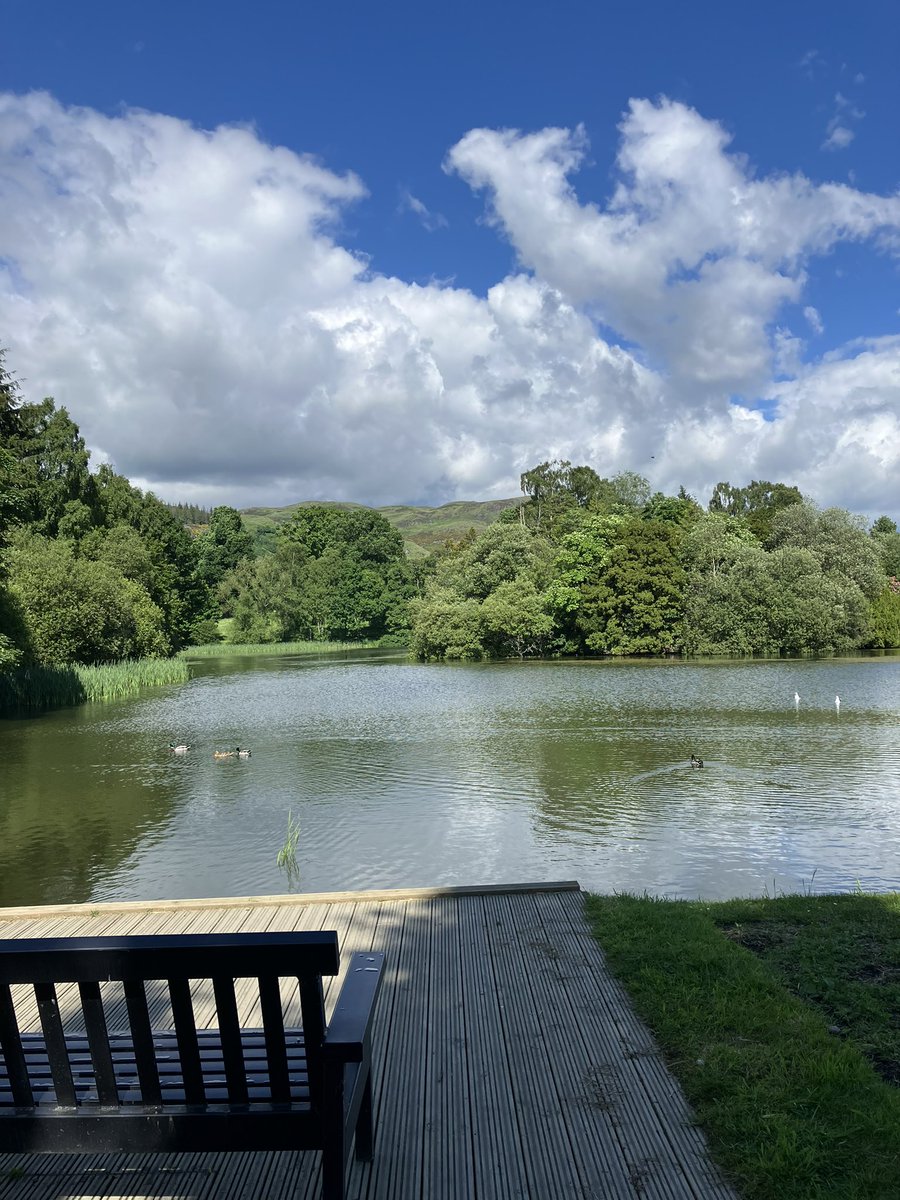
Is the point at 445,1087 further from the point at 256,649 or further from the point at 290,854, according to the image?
the point at 256,649

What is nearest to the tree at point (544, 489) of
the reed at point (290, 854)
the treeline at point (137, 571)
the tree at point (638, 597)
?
the treeline at point (137, 571)

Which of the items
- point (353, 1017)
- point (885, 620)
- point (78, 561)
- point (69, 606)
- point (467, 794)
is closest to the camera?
point (353, 1017)

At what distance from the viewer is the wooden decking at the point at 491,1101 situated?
2.69 metres

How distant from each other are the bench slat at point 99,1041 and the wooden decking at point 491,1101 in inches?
23.7

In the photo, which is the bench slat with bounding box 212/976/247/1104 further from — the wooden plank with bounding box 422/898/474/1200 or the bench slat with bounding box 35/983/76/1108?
the wooden plank with bounding box 422/898/474/1200

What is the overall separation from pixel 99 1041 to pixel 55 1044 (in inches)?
5.0

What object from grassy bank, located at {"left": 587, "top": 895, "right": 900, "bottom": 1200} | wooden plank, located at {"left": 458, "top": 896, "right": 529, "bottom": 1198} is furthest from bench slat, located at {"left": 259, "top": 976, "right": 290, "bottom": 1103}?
grassy bank, located at {"left": 587, "top": 895, "right": 900, "bottom": 1200}

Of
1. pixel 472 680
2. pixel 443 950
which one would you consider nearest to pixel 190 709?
pixel 472 680

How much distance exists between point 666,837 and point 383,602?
58.5 metres

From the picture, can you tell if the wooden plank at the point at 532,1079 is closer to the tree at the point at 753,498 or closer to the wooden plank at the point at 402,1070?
the wooden plank at the point at 402,1070

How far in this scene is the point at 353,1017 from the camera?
238 cm

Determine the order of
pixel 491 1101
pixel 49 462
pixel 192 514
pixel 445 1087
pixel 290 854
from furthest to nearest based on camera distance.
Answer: pixel 192 514 < pixel 49 462 < pixel 290 854 < pixel 445 1087 < pixel 491 1101

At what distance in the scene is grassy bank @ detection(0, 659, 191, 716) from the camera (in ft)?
91.6

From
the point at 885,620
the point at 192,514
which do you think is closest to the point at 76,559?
the point at 885,620
